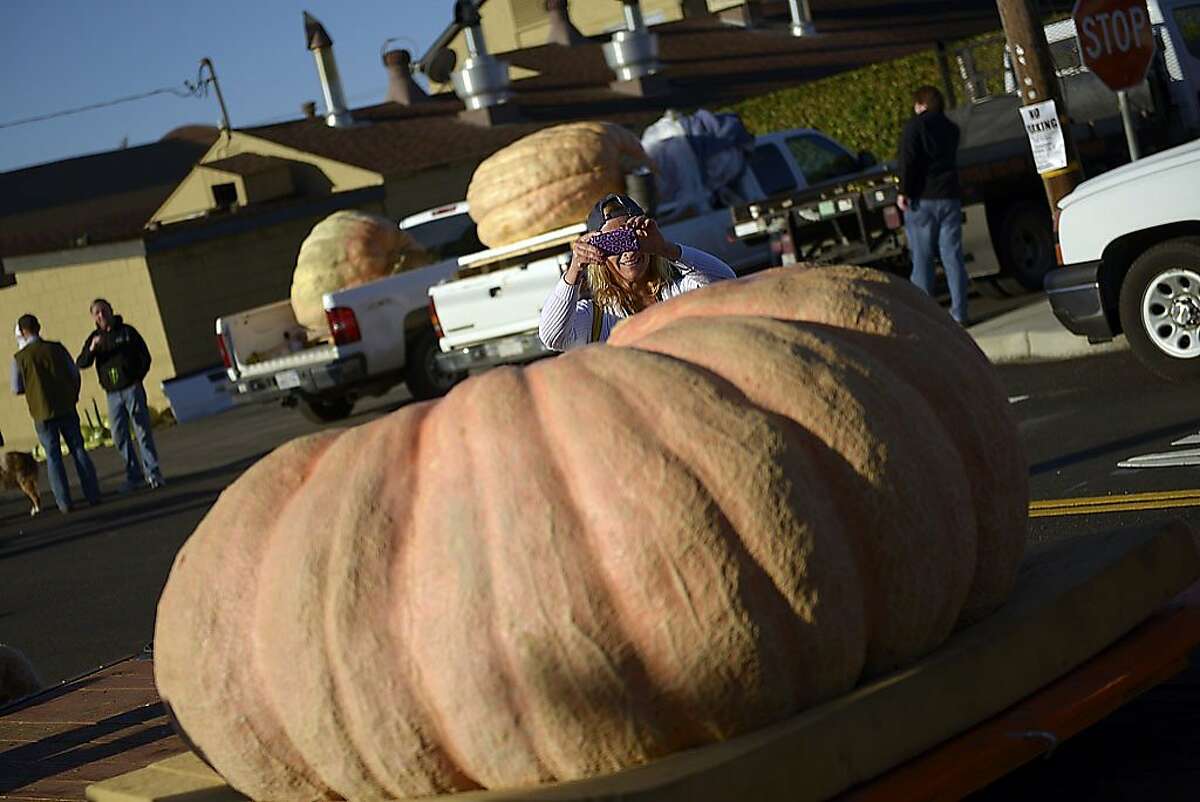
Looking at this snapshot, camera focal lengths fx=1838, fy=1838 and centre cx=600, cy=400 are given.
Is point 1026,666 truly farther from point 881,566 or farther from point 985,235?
point 985,235

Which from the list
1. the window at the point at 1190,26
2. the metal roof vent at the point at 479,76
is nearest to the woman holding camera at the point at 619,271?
the window at the point at 1190,26

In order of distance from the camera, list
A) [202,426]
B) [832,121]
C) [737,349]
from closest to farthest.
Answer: [737,349] → [202,426] → [832,121]

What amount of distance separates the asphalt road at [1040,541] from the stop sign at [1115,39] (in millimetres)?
2307

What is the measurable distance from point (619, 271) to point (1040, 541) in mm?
2789

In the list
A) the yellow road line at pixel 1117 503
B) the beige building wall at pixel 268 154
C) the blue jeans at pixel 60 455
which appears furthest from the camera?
the beige building wall at pixel 268 154

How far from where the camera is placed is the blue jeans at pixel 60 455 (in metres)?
19.5

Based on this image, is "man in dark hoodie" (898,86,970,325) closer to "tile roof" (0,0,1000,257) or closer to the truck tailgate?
the truck tailgate

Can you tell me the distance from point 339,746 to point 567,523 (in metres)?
0.79

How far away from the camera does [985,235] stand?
727 inches

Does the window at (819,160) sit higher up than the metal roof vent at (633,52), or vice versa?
the metal roof vent at (633,52)

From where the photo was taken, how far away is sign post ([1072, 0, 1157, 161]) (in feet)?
46.7

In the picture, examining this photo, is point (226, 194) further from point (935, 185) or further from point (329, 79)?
point (935, 185)

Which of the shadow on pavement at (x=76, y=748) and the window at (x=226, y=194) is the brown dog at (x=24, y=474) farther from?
the window at (x=226, y=194)

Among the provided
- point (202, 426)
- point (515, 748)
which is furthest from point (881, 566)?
point (202, 426)
